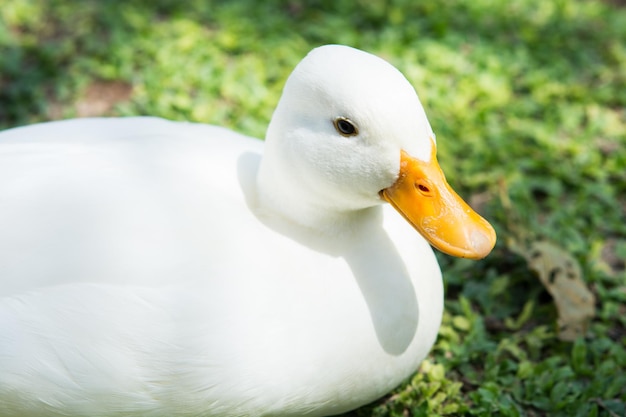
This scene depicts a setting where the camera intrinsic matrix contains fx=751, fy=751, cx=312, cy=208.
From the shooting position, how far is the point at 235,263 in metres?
2.05

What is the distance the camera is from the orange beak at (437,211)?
1975mm

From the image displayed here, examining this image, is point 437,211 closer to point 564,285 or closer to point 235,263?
point 235,263

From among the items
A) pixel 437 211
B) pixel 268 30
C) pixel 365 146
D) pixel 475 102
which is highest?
pixel 268 30

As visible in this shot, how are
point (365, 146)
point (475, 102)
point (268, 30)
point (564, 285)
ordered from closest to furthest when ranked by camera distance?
1. point (365, 146)
2. point (564, 285)
3. point (475, 102)
4. point (268, 30)

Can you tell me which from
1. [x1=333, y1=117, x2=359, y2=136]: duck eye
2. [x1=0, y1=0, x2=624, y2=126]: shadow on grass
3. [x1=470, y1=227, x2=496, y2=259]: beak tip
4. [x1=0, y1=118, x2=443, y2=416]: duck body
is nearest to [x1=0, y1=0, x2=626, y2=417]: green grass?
[x1=0, y1=0, x2=624, y2=126]: shadow on grass

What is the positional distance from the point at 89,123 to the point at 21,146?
1.02 feet

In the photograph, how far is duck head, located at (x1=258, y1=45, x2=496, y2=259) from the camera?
6.26 feet

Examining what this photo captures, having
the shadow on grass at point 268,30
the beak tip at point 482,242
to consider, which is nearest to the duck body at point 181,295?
the beak tip at point 482,242

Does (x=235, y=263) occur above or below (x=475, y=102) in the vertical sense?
below

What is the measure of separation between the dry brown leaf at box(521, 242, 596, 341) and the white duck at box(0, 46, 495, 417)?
2.57 feet

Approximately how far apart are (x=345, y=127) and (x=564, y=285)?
1323 millimetres

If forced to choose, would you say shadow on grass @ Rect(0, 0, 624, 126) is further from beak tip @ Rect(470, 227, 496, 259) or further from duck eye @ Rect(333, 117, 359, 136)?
beak tip @ Rect(470, 227, 496, 259)

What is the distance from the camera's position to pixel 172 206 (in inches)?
83.0

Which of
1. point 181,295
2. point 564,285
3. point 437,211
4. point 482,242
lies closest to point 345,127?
point 437,211
